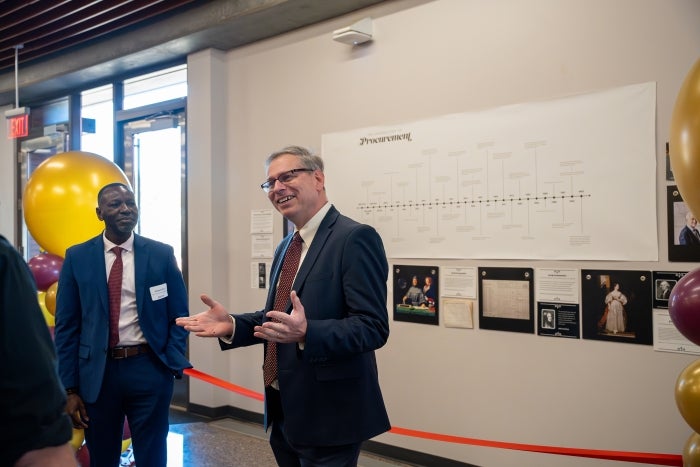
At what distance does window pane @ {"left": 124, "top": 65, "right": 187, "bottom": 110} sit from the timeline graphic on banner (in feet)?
6.41

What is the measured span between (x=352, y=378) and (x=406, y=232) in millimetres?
2084

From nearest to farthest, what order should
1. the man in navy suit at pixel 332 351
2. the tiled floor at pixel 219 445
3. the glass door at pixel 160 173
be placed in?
1. the man in navy suit at pixel 332 351
2. the tiled floor at pixel 219 445
3. the glass door at pixel 160 173

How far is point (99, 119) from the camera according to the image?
6344 mm

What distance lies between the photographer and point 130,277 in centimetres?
275

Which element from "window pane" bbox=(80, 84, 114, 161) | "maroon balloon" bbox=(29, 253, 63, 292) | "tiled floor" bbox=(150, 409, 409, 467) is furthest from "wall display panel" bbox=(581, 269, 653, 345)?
"window pane" bbox=(80, 84, 114, 161)

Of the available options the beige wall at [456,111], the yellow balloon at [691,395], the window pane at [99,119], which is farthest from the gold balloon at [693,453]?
the window pane at [99,119]

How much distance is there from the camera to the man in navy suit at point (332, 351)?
175 centimetres

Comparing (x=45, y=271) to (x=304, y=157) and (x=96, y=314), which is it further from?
(x=304, y=157)

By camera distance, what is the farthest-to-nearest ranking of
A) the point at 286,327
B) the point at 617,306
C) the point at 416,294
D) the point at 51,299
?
the point at 416,294 < the point at 51,299 < the point at 617,306 < the point at 286,327

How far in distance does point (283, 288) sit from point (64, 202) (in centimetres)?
225

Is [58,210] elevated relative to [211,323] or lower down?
elevated

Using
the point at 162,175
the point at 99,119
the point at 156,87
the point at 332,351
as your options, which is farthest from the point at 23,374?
the point at 99,119

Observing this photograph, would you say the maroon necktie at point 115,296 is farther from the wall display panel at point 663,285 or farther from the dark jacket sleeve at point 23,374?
the wall display panel at point 663,285

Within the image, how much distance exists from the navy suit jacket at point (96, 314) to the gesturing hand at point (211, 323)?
757 mm
